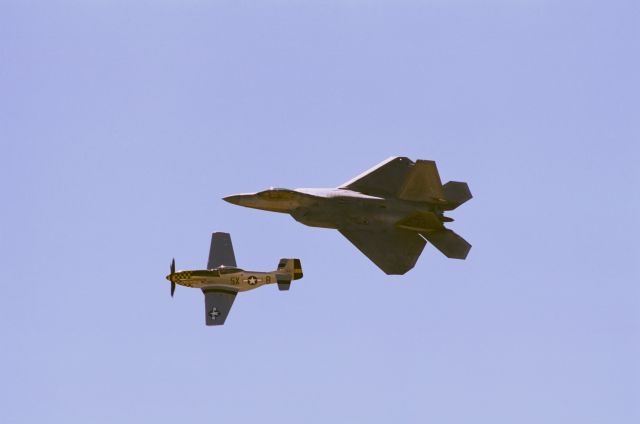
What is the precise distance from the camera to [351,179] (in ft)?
140

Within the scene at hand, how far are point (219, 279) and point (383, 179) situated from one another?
30.8ft

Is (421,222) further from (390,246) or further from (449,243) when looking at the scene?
(390,246)

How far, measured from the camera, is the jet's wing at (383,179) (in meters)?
41.6

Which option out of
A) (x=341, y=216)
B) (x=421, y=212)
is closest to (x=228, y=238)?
(x=341, y=216)

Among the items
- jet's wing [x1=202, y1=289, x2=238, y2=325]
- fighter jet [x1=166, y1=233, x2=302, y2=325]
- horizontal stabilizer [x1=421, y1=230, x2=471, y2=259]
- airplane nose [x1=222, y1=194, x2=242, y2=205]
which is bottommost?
jet's wing [x1=202, y1=289, x2=238, y2=325]

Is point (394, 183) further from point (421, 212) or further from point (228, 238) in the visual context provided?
point (228, 238)

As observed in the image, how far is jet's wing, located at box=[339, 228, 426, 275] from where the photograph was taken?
38938mm

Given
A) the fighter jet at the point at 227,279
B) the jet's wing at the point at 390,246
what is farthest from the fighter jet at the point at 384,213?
the fighter jet at the point at 227,279

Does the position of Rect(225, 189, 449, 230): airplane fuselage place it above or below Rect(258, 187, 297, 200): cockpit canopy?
below

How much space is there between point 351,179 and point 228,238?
7.10 m

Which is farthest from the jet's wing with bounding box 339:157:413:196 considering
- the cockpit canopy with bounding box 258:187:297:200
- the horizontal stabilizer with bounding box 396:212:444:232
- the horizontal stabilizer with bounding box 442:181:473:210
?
the cockpit canopy with bounding box 258:187:297:200

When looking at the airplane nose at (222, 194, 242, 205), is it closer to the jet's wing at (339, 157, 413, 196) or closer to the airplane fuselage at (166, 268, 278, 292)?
the airplane fuselage at (166, 268, 278, 292)

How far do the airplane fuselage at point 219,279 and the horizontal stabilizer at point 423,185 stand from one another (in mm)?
8428

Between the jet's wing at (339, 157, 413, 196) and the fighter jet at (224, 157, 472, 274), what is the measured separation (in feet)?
2.35
